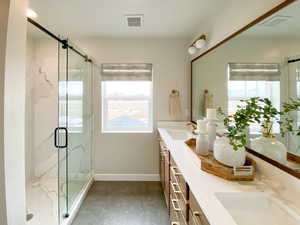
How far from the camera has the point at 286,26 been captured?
1.21 metres

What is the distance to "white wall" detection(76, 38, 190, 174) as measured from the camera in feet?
10.8

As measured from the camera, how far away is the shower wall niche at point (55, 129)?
7.52 feet

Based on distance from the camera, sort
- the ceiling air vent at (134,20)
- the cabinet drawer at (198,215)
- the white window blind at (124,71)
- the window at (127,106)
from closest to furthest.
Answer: the cabinet drawer at (198,215)
the ceiling air vent at (134,20)
the white window blind at (124,71)
the window at (127,106)

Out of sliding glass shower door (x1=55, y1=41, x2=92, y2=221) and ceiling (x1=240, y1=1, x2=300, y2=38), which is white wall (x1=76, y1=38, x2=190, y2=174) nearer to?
sliding glass shower door (x1=55, y1=41, x2=92, y2=221)

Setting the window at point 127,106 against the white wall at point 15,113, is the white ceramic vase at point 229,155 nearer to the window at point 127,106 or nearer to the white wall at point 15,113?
the white wall at point 15,113

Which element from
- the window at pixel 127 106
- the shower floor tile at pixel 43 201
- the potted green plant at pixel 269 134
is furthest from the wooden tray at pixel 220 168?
the window at pixel 127 106

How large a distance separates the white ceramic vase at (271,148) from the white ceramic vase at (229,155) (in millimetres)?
139

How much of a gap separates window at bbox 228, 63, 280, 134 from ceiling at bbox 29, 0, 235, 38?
0.81m

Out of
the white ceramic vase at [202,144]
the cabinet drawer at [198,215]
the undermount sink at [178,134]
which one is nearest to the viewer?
the cabinet drawer at [198,215]

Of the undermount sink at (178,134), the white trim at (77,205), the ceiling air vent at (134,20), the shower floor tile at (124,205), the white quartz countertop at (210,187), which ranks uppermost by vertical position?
the ceiling air vent at (134,20)

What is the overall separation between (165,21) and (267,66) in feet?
5.45

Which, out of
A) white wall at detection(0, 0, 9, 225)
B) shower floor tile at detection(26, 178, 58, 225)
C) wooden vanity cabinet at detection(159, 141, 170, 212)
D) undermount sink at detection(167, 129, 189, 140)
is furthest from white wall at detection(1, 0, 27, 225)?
undermount sink at detection(167, 129, 189, 140)

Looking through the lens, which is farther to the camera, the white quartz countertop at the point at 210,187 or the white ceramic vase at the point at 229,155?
the white ceramic vase at the point at 229,155

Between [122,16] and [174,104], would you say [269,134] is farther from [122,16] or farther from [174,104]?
[122,16]
